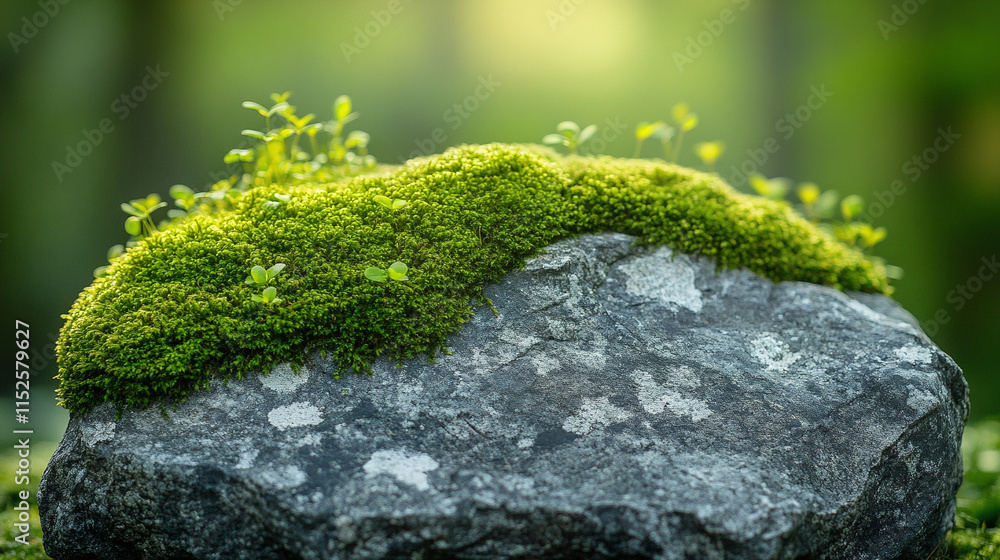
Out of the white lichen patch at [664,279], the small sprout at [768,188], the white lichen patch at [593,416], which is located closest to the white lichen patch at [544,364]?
the white lichen patch at [593,416]

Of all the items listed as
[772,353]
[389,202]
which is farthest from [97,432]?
[772,353]

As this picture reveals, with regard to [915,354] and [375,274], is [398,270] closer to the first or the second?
[375,274]

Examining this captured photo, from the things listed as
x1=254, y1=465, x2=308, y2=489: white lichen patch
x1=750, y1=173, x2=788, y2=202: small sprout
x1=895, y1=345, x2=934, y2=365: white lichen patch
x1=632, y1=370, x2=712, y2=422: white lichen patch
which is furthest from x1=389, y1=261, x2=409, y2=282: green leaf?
x1=750, y1=173, x2=788, y2=202: small sprout

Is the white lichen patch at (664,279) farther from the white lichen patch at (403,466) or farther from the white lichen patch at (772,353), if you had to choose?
the white lichen patch at (403,466)

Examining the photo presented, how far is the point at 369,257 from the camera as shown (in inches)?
103

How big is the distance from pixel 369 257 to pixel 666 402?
145 centimetres

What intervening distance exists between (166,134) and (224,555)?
8.25 m

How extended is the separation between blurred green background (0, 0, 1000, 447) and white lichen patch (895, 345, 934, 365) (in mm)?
8023

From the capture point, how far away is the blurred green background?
838cm

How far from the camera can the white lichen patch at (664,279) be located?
2.81 meters

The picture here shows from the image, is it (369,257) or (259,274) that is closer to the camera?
(259,274)

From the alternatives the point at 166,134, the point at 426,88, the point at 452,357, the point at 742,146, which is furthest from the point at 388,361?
the point at 742,146

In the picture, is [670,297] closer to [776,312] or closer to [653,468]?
[776,312]

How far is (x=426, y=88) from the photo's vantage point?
→ 10422mm
